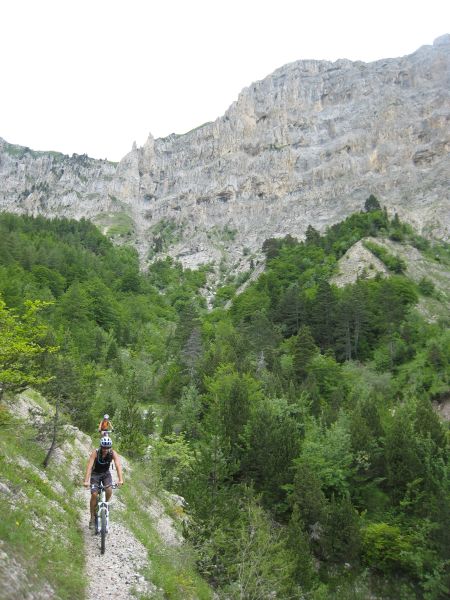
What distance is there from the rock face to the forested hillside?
44.5 metres

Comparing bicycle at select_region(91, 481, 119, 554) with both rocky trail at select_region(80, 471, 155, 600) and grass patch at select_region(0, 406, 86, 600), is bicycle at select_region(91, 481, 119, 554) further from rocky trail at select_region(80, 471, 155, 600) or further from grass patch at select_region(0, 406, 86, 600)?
grass patch at select_region(0, 406, 86, 600)

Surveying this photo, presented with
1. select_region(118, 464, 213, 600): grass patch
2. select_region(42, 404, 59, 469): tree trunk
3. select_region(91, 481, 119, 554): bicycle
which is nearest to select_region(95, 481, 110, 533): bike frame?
select_region(91, 481, 119, 554): bicycle

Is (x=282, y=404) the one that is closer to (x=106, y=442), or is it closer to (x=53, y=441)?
(x=53, y=441)

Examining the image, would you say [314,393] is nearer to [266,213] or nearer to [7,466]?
[7,466]

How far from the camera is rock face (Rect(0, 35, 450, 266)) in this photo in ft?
403

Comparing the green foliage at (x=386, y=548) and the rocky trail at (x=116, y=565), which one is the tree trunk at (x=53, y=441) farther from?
the green foliage at (x=386, y=548)

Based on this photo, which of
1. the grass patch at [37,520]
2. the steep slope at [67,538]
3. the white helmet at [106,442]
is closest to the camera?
the steep slope at [67,538]

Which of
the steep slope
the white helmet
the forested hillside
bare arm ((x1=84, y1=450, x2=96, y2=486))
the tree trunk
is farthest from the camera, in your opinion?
the forested hillside

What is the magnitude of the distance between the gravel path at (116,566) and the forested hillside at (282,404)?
10.8 ft

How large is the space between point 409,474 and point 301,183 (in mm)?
120138

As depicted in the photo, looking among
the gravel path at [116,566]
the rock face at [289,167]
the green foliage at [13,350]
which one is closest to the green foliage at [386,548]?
the gravel path at [116,566]

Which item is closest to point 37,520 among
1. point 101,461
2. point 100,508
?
point 100,508

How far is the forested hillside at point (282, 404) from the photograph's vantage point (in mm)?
16141

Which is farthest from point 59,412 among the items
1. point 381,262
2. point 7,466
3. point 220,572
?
point 381,262
